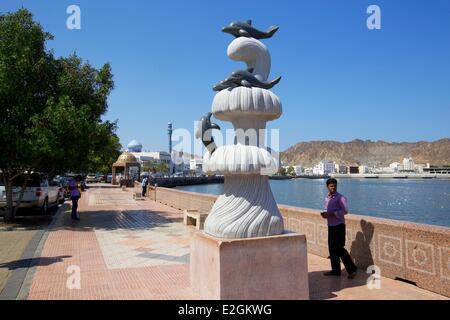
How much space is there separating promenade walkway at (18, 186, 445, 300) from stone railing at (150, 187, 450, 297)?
0.20 m

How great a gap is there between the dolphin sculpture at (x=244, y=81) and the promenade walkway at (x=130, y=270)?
292cm

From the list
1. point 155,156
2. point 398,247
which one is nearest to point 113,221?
point 398,247

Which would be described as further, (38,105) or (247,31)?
(38,105)

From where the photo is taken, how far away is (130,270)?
6.82m

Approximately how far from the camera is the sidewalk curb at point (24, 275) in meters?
5.54

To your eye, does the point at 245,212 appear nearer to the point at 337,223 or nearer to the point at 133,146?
the point at 337,223

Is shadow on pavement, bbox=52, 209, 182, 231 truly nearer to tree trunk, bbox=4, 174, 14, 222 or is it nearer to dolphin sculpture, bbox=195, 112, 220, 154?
tree trunk, bbox=4, 174, 14, 222

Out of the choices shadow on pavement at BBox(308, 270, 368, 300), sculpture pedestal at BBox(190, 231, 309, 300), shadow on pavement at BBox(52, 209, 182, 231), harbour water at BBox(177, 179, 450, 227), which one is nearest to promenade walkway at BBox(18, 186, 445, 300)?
shadow on pavement at BBox(308, 270, 368, 300)

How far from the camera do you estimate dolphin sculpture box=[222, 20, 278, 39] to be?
5.43 metres

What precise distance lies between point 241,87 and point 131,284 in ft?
11.3

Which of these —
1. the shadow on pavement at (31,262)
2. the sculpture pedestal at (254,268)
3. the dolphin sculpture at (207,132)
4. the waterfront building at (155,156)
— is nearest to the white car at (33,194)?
the shadow on pavement at (31,262)

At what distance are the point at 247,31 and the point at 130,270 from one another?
14.8 feet

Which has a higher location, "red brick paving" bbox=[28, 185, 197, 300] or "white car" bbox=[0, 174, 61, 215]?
"white car" bbox=[0, 174, 61, 215]
